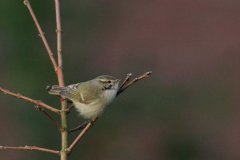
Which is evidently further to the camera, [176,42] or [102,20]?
[176,42]

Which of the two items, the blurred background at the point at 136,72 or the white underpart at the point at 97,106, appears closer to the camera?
the white underpart at the point at 97,106

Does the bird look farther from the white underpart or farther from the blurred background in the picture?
the blurred background

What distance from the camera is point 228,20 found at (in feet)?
29.6

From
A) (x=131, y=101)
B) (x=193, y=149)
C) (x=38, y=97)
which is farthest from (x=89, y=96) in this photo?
(x=193, y=149)

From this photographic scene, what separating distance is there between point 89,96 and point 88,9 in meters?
4.12

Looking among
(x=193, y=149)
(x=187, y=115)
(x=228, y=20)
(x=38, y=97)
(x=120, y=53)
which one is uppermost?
(x=228, y=20)

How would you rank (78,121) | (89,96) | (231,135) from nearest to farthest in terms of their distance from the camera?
1. (89,96)
2. (78,121)
3. (231,135)

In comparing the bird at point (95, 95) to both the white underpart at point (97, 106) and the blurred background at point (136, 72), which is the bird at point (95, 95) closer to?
the white underpart at point (97, 106)

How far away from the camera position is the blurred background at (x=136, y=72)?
496cm

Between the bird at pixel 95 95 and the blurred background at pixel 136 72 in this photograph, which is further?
the blurred background at pixel 136 72

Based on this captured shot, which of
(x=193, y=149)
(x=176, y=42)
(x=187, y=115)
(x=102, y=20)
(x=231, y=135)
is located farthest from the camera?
(x=176, y=42)

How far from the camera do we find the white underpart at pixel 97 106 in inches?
91.4

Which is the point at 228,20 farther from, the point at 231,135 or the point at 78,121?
the point at 78,121

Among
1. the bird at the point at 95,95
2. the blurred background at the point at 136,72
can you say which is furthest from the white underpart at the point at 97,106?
the blurred background at the point at 136,72
